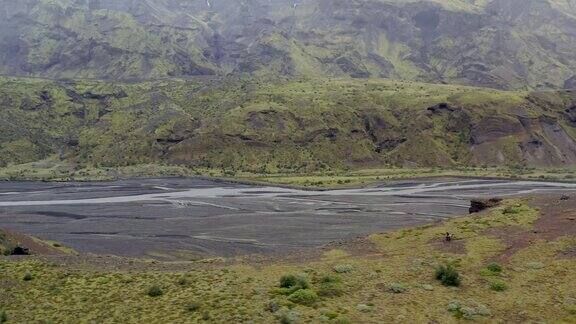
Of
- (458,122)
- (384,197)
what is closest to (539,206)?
(384,197)

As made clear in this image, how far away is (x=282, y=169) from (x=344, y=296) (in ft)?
430

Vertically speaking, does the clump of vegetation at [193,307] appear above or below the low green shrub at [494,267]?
below

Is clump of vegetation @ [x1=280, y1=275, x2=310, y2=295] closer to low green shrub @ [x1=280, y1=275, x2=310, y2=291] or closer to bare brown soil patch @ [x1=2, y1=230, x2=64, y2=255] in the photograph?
low green shrub @ [x1=280, y1=275, x2=310, y2=291]

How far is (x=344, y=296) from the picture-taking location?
86.5ft

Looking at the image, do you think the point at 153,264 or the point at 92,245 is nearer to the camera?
the point at 153,264

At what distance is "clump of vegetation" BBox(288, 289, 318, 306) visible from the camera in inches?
996

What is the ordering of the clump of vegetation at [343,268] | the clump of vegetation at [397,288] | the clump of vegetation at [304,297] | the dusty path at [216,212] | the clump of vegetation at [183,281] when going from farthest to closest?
the dusty path at [216,212]
the clump of vegetation at [343,268]
the clump of vegetation at [183,281]
the clump of vegetation at [397,288]
the clump of vegetation at [304,297]

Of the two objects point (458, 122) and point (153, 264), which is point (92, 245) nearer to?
point (153, 264)

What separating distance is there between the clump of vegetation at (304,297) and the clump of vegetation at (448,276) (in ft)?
23.6

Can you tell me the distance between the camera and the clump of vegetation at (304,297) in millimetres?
25297

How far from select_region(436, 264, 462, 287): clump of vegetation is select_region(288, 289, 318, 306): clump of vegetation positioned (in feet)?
23.6

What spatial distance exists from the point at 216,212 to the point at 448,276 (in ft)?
203

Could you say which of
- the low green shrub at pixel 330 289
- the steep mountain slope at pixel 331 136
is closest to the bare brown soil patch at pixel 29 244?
the low green shrub at pixel 330 289

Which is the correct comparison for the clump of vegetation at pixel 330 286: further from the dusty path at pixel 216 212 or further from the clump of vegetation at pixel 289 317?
the dusty path at pixel 216 212
